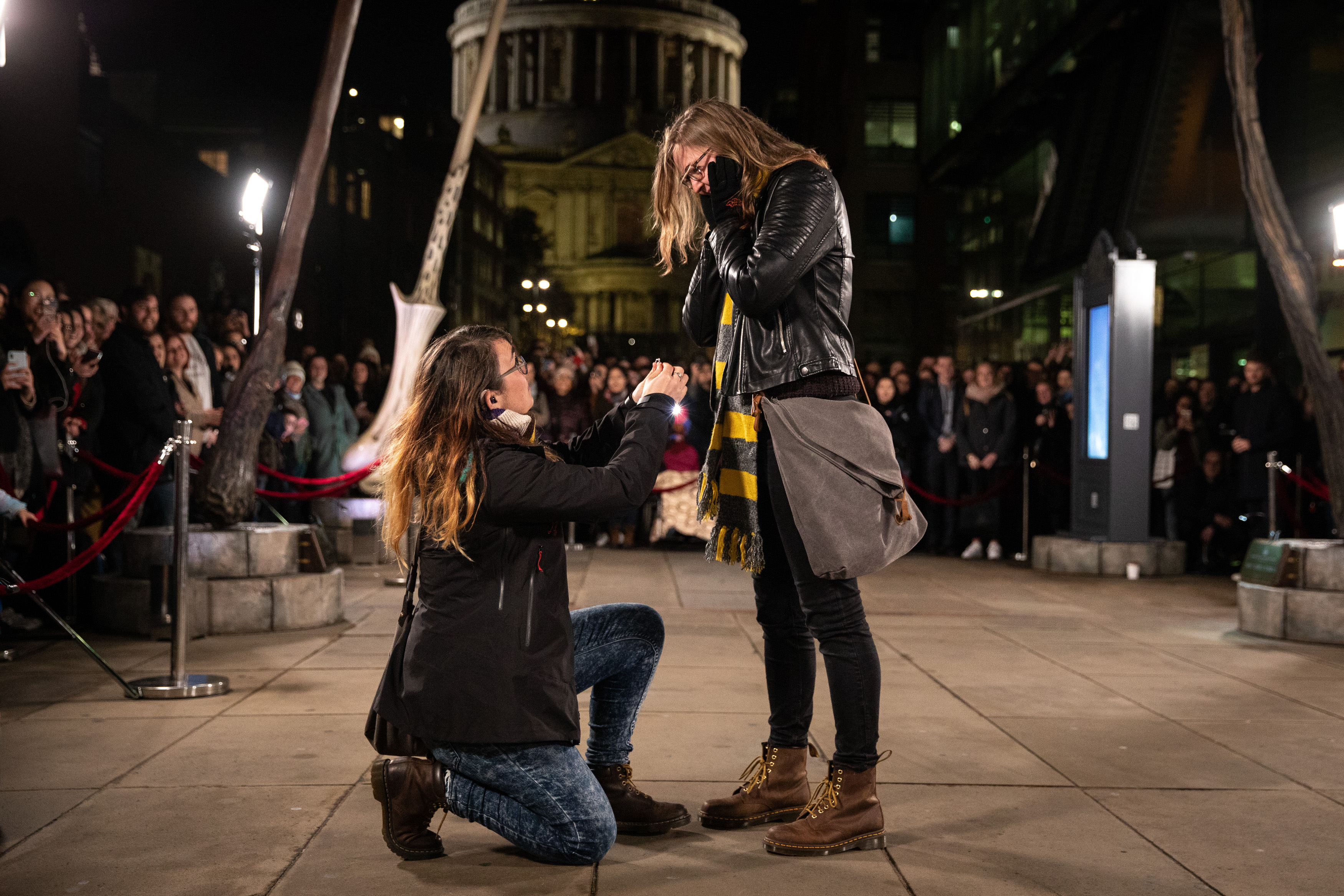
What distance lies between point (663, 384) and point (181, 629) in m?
3.49

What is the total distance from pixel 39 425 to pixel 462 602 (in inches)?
213

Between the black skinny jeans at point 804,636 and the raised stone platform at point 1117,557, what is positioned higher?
the black skinny jeans at point 804,636

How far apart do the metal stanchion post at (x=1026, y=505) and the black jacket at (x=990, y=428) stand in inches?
7.6

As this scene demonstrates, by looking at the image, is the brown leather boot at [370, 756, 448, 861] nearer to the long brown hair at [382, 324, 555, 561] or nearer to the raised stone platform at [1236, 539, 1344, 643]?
the long brown hair at [382, 324, 555, 561]

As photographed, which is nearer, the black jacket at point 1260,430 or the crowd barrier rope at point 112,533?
the crowd barrier rope at point 112,533

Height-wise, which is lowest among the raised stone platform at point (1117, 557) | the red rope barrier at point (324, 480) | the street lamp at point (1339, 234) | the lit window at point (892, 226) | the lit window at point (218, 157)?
the raised stone platform at point (1117, 557)

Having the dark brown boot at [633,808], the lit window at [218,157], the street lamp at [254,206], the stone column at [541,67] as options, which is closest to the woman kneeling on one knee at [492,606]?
the dark brown boot at [633,808]

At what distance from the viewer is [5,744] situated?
495cm

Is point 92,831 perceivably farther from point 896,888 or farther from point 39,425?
point 39,425

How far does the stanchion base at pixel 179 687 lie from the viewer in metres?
5.84

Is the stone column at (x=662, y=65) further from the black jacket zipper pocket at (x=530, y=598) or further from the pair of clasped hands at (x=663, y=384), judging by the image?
the black jacket zipper pocket at (x=530, y=598)

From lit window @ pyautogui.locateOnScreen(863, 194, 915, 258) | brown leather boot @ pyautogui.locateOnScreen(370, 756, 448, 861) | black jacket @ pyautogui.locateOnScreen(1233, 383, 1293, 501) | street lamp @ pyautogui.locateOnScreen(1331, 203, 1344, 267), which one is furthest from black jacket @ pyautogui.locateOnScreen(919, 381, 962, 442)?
lit window @ pyautogui.locateOnScreen(863, 194, 915, 258)

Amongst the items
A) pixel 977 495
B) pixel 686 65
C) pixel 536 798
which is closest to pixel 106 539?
pixel 536 798

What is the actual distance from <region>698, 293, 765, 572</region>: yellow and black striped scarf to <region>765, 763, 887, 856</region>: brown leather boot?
0.64m
